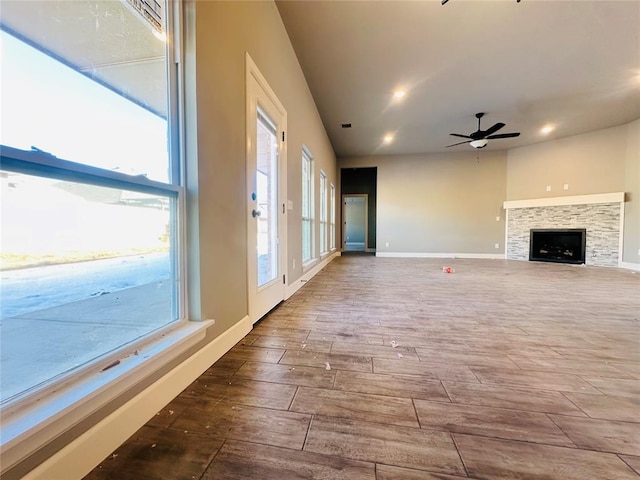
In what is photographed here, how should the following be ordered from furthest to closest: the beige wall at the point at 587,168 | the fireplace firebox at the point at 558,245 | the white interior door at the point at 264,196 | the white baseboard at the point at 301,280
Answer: the fireplace firebox at the point at 558,245
the beige wall at the point at 587,168
the white baseboard at the point at 301,280
the white interior door at the point at 264,196

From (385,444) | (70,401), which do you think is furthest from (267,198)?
(385,444)

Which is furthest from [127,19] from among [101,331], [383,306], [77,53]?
[383,306]

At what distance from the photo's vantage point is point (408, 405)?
1.14 m

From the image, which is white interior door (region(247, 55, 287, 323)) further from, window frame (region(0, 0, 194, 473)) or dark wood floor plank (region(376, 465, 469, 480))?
dark wood floor plank (region(376, 465, 469, 480))

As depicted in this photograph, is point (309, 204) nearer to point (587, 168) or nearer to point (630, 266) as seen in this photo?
point (587, 168)

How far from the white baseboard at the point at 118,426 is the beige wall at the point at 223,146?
0.27m

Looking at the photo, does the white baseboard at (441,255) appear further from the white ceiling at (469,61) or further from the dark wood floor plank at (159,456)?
the dark wood floor plank at (159,456)

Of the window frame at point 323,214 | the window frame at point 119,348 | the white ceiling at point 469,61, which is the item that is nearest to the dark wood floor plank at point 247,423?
the window frame at point 119,348

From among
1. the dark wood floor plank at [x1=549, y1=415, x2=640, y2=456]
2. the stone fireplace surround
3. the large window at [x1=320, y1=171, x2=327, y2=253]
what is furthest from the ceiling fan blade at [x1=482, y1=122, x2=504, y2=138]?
the dark wood floor plank at [x1=549, y1=415, x2=640, y2=456]

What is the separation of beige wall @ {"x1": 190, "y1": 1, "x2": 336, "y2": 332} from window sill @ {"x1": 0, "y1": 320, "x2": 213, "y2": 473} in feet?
1.20

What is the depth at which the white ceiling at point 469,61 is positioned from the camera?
8.66ft

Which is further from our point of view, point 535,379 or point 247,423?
point 535,379

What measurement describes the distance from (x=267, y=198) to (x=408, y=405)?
2025 millimetres

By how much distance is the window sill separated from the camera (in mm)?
633
